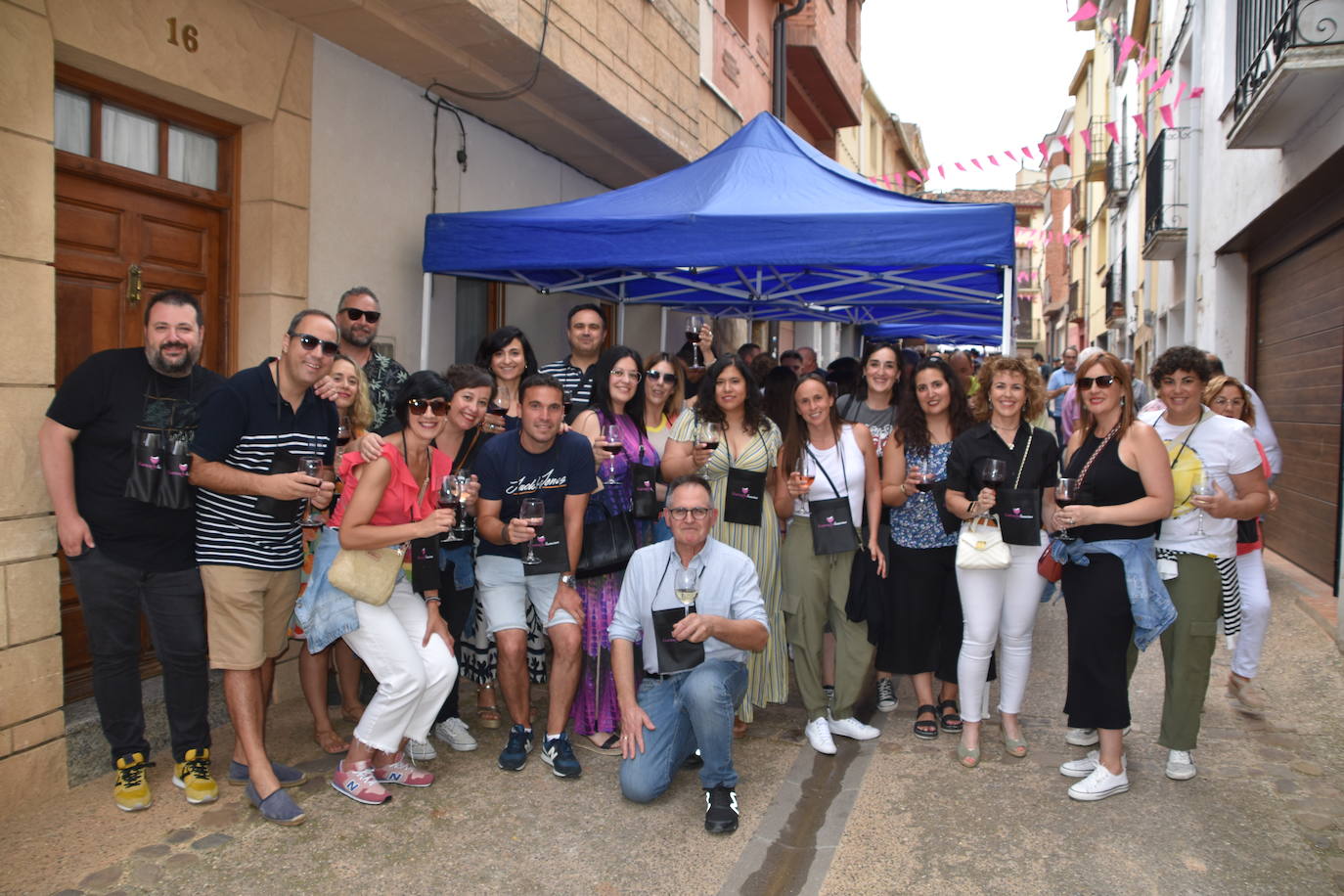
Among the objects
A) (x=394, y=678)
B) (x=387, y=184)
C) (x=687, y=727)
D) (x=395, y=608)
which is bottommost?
(x=687, y=727)

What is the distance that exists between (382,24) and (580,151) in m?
3.21

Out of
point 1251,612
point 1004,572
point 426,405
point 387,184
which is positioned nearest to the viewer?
point 426,405

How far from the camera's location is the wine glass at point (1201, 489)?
3.84 metres

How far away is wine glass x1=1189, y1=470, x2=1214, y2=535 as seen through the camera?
384 cm

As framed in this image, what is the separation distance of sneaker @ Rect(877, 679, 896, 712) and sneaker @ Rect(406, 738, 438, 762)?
2.24 metres

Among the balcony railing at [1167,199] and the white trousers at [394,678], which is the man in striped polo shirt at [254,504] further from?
the balcony railing at [1167,199]

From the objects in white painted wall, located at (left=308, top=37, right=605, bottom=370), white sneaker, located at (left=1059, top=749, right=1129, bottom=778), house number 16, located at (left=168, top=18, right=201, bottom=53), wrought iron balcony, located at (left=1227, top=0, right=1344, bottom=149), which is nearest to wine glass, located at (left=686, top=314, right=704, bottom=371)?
white painted wall, located at (left=308, top=37, right=605, bottom=370)

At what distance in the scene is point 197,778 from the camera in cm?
369

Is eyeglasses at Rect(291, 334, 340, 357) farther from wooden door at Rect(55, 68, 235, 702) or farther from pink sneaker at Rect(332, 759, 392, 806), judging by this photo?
pink sneaker at Rect(332, 759, 392, 806)

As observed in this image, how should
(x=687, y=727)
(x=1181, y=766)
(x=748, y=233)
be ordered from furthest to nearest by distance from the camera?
1. (x=748, y=233)
2. (x=1181, y=766)
3. (x=687, y=727)

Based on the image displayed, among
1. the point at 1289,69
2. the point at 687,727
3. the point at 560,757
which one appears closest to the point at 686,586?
the point at 687,727

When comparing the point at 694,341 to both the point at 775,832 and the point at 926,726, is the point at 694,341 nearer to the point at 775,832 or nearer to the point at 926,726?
the point at 926,726

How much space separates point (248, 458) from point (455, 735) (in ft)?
5.26

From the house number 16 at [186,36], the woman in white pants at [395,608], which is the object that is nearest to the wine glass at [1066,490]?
the woman in white pants at [395,608]
